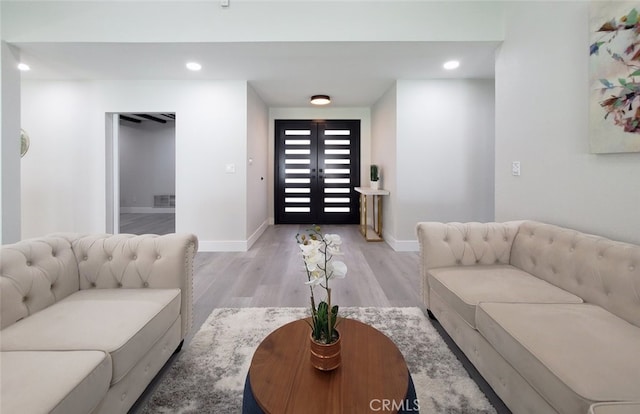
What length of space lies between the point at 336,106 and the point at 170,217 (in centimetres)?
513

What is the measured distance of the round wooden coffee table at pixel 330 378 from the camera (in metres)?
0.86

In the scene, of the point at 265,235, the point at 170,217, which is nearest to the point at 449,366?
the point at 265,235

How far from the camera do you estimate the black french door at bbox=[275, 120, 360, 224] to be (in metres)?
6.25

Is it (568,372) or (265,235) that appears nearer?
(568,372)

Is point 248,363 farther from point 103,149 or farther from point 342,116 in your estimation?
point 342,116

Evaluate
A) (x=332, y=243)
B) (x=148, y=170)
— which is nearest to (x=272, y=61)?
(x=332, y=243)

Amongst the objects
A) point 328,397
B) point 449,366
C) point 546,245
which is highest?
point 546,245

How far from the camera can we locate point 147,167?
27.4 ft

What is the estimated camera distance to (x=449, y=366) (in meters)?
1.64

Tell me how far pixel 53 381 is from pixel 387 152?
4.50 metres

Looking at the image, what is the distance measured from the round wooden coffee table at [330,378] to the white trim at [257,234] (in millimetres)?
3373

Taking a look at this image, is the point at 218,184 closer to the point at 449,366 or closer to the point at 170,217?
the point at 449,366

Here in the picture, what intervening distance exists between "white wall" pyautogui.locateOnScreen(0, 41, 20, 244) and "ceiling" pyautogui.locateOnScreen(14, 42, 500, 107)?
0.79ft

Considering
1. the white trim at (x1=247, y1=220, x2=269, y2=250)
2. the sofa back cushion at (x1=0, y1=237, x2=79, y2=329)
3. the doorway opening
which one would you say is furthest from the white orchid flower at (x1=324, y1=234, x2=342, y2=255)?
the doorway opening
